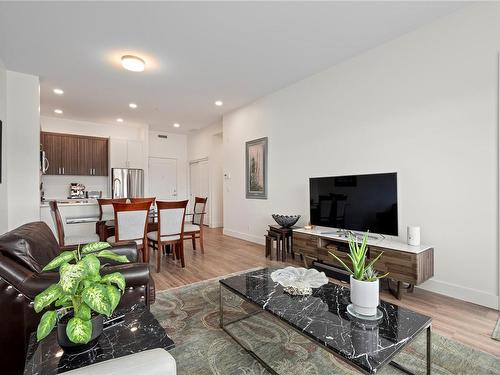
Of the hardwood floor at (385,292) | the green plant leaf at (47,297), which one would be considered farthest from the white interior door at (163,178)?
the green plant leaf at (47,297)

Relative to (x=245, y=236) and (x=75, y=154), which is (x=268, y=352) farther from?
(x=75, y=154)

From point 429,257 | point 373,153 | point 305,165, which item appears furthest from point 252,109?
point 429,257

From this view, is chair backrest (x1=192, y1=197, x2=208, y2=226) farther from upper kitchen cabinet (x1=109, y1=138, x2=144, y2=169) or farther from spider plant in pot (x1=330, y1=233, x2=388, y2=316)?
upper kitchen cabinet (x1=109, y1=138, x2=144, y2=169)

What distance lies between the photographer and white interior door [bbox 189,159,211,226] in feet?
25.2

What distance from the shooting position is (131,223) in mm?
3230

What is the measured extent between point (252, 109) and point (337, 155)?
234 centimetres

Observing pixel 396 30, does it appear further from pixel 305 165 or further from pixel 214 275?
pixel 214 275

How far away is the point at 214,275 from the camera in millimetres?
3350

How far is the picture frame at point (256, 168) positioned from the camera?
503 centimetres

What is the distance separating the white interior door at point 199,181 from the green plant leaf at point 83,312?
258 inches

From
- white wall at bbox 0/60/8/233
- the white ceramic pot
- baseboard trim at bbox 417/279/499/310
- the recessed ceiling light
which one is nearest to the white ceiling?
the recessed ceiling light

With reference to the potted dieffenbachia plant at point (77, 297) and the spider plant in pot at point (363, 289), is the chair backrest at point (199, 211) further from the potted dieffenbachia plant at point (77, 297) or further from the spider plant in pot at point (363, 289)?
the potted dieffenbachia plant at point (77, 297)

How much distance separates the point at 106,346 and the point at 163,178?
23.9 feet

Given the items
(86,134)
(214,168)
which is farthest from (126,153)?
(214,168)
